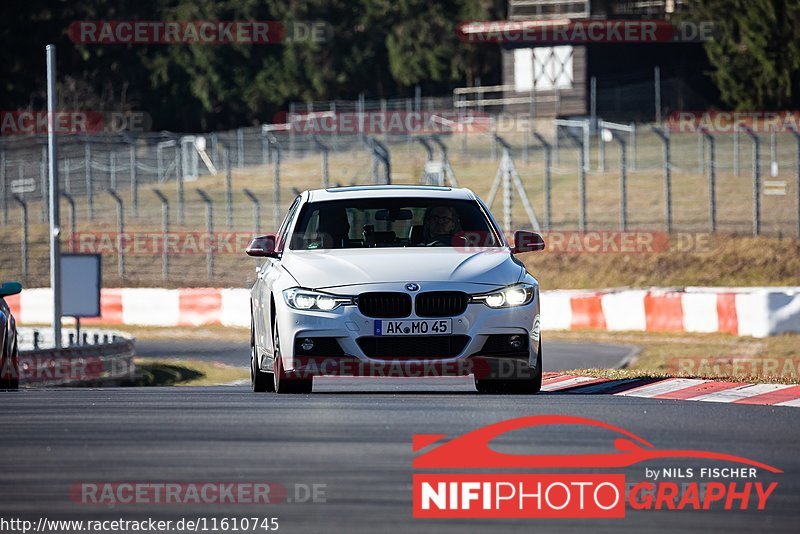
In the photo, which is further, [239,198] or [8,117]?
[8,117]

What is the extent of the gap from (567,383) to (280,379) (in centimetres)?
284

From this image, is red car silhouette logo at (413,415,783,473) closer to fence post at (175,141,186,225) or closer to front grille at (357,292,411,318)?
front grille at (357,292,411,318)

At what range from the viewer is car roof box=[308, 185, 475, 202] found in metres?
13.1

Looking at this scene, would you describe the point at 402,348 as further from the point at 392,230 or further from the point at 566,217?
the point at 566,217

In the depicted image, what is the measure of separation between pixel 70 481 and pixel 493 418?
2968mm

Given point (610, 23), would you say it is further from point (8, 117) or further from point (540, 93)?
point (8, 117)

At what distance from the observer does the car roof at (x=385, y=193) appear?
516 inches

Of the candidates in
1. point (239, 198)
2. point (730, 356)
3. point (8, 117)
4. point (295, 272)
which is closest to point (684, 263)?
point (730, 356)

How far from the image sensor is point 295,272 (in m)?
12.0

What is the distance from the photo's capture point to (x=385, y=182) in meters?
35.9

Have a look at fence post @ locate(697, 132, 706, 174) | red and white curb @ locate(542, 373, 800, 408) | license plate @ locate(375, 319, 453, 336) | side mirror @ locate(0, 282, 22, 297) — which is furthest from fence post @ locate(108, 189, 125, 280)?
license plate @ locate(375, 319, 453, 336)

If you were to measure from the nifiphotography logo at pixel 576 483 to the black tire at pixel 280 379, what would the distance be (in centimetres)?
360

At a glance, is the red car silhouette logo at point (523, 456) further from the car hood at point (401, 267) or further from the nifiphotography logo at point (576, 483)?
the car hood at point (401, 267)

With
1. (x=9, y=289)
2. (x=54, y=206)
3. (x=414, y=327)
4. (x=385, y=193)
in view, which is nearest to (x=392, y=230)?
(x=385, y=193)
